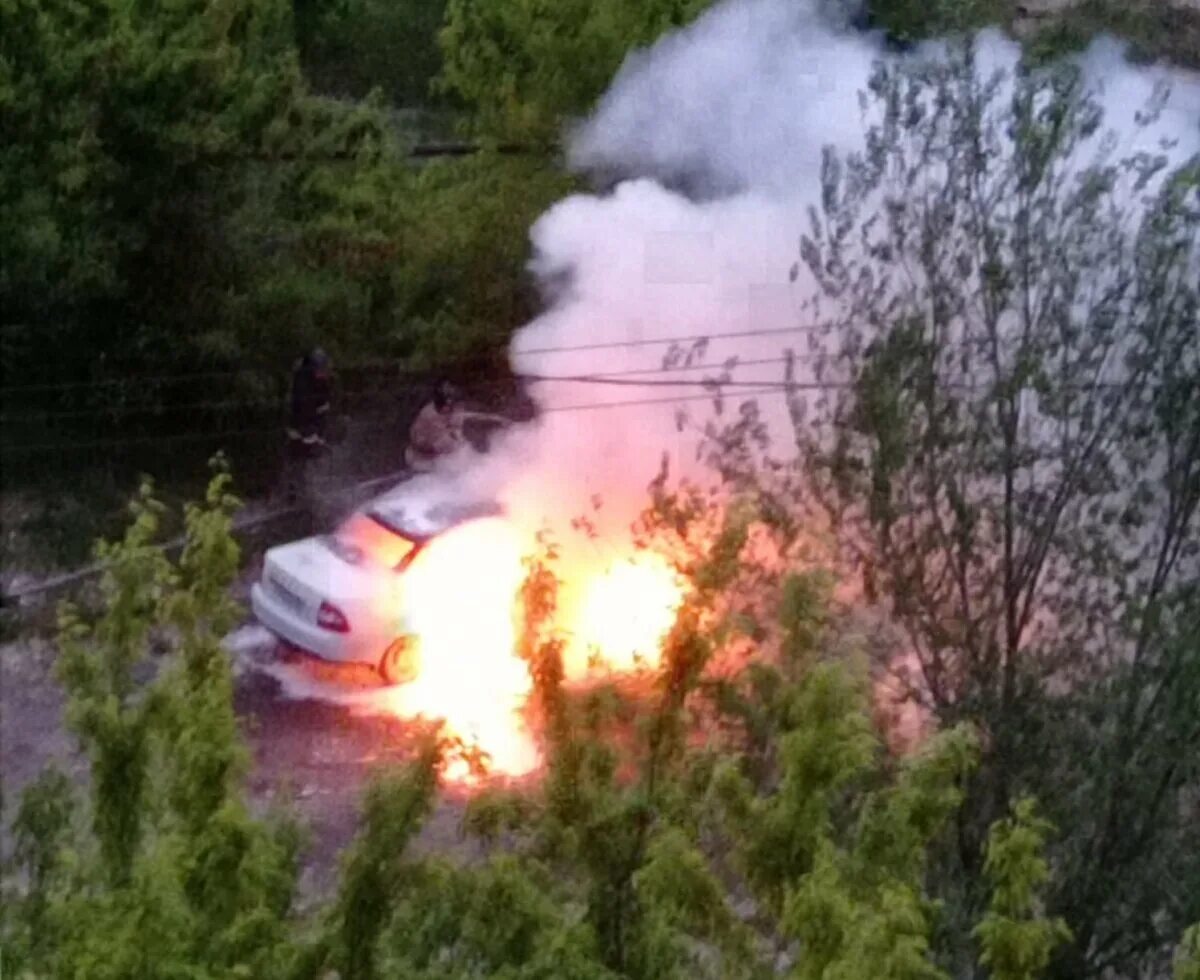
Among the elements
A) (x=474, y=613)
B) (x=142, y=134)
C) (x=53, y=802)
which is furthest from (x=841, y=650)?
(x=142, y=134)

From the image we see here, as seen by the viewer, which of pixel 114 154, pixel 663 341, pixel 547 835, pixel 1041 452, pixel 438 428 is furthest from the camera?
pixel 438 428

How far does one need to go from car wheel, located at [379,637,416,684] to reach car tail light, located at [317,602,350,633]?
1.12 ft

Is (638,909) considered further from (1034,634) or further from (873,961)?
(1034,634)

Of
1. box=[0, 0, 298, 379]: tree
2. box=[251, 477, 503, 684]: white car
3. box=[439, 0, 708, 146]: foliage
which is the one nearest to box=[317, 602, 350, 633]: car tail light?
box=[251, 477, 503, 684]: white car

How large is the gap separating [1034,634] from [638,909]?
3.24 metres

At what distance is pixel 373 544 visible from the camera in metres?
12.4

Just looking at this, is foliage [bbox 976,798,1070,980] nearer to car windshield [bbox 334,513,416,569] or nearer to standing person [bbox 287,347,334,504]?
car windshield [bbox 334,513,416,569]

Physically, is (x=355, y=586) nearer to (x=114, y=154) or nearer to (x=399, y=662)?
(x=399, y=662)

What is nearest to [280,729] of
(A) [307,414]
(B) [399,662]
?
(B) [399,662]

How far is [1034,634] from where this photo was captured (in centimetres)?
777

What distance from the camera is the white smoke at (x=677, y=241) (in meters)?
11.8

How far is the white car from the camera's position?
478 inches

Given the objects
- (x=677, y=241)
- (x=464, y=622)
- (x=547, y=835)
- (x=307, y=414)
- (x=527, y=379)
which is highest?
(x=547, y=835)

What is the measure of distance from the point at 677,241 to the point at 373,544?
116 inches
